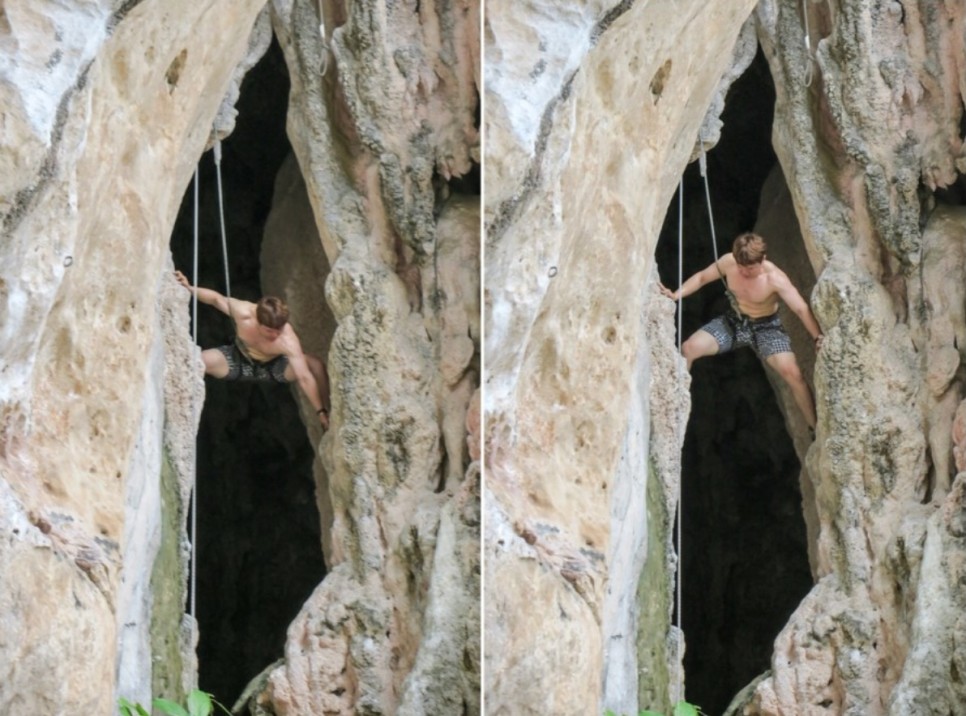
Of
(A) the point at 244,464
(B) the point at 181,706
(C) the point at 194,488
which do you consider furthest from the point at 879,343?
(B) the point at 181,706

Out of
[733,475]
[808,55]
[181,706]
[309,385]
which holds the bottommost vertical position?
[181,706]

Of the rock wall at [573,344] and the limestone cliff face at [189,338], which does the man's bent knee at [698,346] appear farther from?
the limestone cliff face at [189,338]

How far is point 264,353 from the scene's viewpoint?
13.2 feet

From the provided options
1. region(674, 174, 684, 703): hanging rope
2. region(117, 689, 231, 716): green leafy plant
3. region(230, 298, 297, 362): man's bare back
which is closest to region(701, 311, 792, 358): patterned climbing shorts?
region(674, 174, 684, 703): hanging rope

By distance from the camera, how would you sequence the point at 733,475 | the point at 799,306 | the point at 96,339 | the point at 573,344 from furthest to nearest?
the point at 799,306 < the point at 733,475 < the point at 573,344 < the point at 96,339

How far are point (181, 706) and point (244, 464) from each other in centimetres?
53

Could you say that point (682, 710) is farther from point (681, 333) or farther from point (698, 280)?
point (698, 280)

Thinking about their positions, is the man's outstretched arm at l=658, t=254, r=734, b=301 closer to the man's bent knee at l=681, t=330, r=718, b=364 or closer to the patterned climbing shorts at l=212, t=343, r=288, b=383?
the man's bent knee at l=681, t=330, r=718, b=364

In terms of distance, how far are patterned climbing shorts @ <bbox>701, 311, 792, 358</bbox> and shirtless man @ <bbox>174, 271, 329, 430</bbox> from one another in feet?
2.99

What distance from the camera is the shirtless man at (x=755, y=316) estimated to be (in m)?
4.27

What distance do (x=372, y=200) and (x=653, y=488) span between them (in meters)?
0.91

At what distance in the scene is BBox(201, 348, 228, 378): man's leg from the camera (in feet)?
12.9

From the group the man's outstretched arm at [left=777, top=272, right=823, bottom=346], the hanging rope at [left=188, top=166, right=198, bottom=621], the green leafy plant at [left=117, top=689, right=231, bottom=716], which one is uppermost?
the man's outstretched arm at [left=777, top=272, right=823, bottom=346]

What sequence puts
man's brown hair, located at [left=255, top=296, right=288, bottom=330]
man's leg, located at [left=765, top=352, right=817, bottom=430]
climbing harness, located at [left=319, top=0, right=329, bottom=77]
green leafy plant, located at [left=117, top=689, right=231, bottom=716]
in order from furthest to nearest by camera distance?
1. man's leg, located at [left=765, top=352, right=817, bottom=430]
2. climbing harness, located at [left=319, top=0, right=329, bottom=77]
3. man's brown hair, located at [left=255, top=296, right=288, bottom=330]
4. green leafy plant, located at [left=117, top=689, right=231, bottom=716]
